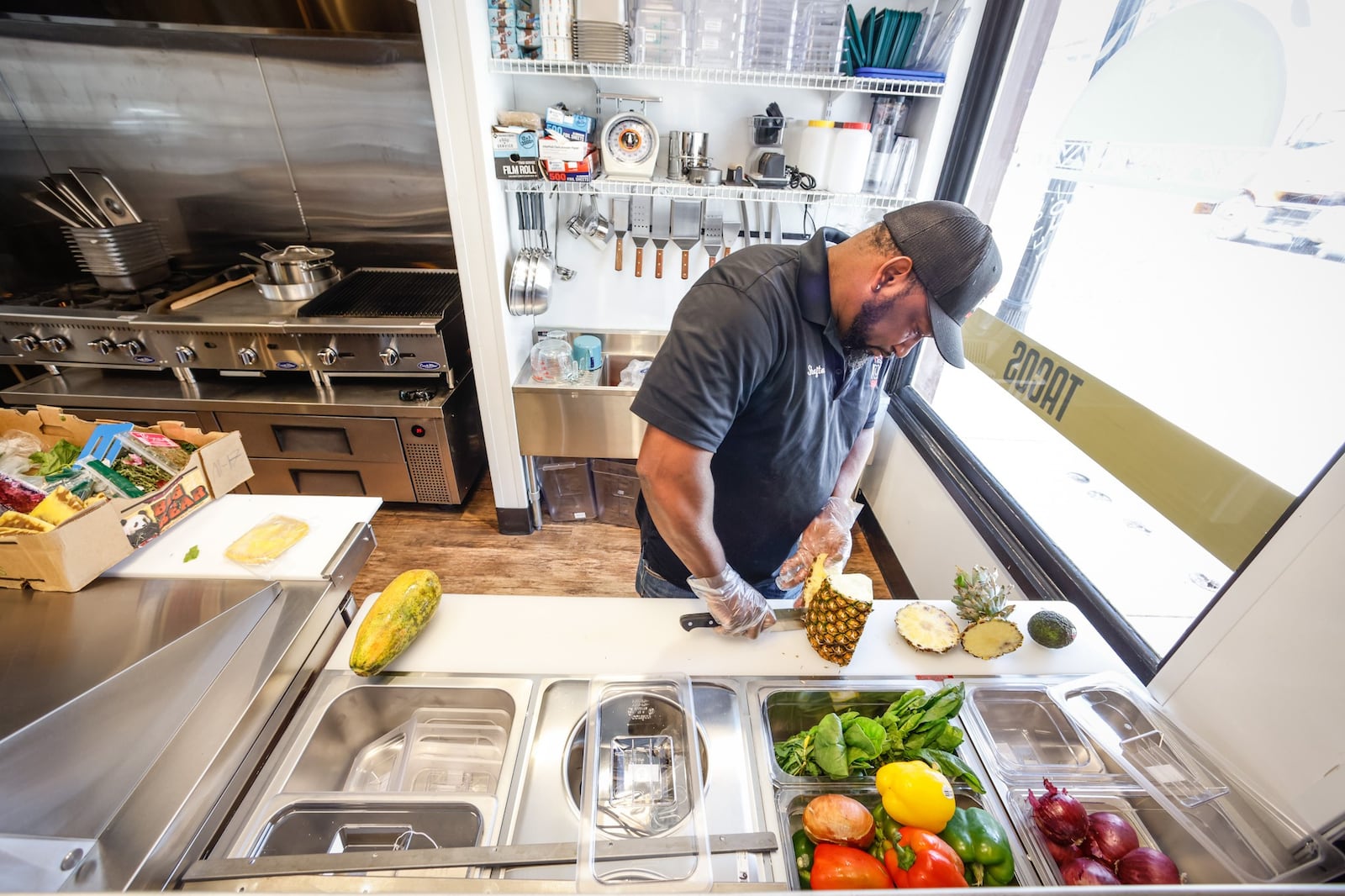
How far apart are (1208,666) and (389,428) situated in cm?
287

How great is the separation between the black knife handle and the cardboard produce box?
1161mm

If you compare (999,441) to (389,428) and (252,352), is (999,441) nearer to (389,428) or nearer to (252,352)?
(389,428)

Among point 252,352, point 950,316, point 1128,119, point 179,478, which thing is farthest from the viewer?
point 252,352

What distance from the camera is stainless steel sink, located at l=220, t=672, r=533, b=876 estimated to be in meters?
0.81

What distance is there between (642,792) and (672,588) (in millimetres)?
700

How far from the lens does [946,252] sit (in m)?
1.00

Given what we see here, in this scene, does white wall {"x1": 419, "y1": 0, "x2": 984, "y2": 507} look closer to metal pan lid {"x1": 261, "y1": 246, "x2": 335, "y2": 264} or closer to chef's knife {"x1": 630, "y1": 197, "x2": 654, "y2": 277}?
chef's knife {"x1": 630, "y1": 197, "x2": 654, "y2": 277}

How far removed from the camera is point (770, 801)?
829 millimetres

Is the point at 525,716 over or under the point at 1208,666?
under

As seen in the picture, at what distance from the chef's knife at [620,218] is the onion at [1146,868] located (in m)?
2.62

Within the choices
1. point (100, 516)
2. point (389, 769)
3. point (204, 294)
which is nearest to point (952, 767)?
point (389, 769)

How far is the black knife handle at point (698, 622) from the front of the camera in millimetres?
1099

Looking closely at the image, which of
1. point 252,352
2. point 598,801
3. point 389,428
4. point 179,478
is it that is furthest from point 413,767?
point 252,352

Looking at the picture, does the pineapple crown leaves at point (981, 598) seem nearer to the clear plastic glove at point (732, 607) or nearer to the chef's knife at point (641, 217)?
the clear plastic glove at point (732, 607)
